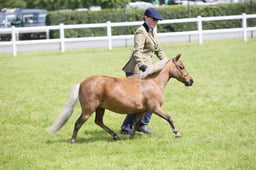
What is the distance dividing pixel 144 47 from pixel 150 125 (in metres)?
1.90

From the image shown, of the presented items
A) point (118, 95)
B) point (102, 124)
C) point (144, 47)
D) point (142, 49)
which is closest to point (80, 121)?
point (102, 124)

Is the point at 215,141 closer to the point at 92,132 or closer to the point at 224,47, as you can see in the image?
the point at 92,132

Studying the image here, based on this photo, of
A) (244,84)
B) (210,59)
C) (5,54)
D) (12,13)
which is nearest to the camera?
(244,84)

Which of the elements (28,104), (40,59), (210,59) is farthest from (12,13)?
(28,104)

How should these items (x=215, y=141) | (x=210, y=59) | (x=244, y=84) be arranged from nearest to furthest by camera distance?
1. (x=215, y=141)
2. (x=244, y=84)
3. (x=210, y=59)

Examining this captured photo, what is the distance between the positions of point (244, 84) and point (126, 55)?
832 cm

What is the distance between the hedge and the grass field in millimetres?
13718

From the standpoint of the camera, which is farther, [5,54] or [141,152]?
[5,54]

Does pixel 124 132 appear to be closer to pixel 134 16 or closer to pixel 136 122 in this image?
pixel 136 122

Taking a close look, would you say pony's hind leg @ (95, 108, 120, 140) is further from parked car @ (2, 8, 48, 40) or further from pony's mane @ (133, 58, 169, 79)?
parked car @ (2, 8, 48, 40)

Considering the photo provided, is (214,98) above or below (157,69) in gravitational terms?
below

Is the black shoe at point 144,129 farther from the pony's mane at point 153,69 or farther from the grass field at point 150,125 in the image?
the pony's mane at point 153,69

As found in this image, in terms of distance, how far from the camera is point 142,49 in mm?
9102

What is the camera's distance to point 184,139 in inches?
345
